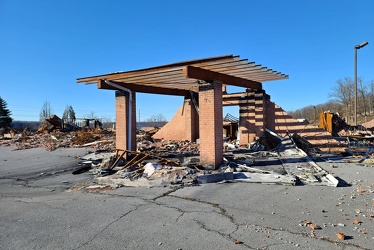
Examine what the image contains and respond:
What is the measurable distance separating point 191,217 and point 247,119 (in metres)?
10.5

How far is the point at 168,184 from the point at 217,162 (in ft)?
7.60

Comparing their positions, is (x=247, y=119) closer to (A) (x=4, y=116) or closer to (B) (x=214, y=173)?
(B) (x=214, y=173)

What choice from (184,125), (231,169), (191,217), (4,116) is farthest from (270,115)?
(4,116)

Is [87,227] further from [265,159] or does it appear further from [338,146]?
[338,146]

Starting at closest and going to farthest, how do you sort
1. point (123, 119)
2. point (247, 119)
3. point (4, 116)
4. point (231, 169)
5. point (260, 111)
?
1. point (231, 169)
2. point (123, 119)
3. point (260, 111)
4. point (247, 119)
5. point (4, 116)

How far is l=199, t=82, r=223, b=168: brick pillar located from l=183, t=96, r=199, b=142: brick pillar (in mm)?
7941

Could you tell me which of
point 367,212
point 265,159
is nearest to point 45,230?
point 367,212

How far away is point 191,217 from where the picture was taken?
17.1ft

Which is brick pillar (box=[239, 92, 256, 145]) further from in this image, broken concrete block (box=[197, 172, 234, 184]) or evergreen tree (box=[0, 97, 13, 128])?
evergreen tree (box=[0, 97, 13, 128])

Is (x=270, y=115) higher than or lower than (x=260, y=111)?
lower

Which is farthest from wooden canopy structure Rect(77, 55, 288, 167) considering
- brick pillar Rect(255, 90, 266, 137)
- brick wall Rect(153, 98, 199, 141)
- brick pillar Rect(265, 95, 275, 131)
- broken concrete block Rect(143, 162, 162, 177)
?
brick wall Rect(153, 98, 199, 141)

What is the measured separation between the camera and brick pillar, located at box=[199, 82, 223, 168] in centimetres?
937

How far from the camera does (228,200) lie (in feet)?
20.6

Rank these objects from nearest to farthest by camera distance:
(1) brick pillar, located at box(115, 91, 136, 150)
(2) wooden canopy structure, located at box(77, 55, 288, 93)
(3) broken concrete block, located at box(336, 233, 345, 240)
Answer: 1. (3) broken concrete block, located at box(336, 233, 345, 240)
2. (2) wooden canopy structure, located at box(77, 55, 288, 93)
3. (1) brick pillar, located at box(115, 91, 136, 150)
